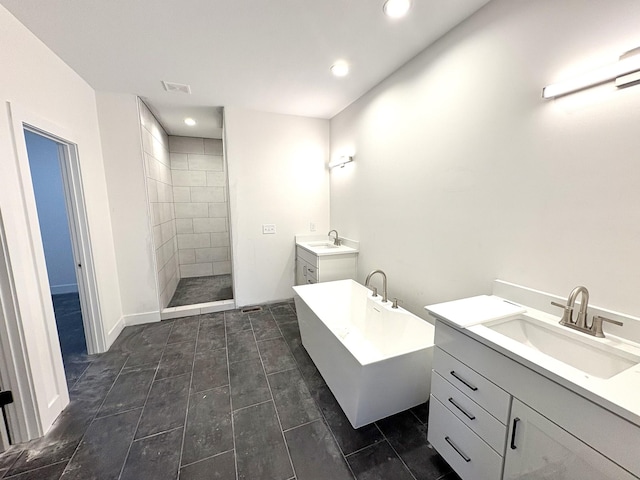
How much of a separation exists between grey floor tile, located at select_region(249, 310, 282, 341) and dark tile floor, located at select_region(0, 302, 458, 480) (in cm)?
31

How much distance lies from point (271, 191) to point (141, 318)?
7.29ft

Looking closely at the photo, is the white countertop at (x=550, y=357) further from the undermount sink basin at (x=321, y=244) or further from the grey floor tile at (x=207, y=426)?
the undermount sink basin at (x=321, y=244)

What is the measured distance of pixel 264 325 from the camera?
9.84 ft

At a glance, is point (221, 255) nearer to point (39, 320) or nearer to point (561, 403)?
point (39, 320)

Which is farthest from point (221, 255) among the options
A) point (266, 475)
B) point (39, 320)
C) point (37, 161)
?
point (266, 475)

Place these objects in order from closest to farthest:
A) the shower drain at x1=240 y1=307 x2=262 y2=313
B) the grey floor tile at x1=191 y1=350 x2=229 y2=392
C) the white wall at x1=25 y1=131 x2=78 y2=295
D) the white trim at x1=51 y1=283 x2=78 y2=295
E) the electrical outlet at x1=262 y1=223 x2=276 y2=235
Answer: the grey floor tile at x1=191 y1=350 x2=229 y2=392
the shower drain at x1=240 y1=307 x2=262 y2=313
the electrical outlet at x1=262 y1=223 x2=276 y2=235
the white wall at x1=25 y1=131 x2=78 y2=295
the white trim at x1=51 y1=283 x2=78 y2=295

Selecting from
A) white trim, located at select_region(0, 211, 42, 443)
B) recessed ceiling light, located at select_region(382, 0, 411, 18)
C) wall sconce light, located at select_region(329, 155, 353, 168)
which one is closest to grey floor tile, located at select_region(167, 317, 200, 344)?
white trim, located at select_region(0, 211, 42, 443)

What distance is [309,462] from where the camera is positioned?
141 centimetres

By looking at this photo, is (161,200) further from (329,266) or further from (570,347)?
(570,347)

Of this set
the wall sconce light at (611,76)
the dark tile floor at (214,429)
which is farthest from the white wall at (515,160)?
the dark tile floor at (214,429)

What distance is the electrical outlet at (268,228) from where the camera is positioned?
3501 mm

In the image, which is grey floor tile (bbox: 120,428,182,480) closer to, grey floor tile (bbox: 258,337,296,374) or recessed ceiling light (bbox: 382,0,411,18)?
grey floor tile (bbox: 258,337,296,374)

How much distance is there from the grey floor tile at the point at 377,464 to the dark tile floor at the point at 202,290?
2.88m

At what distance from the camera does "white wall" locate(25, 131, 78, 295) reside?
3760 millimetres
